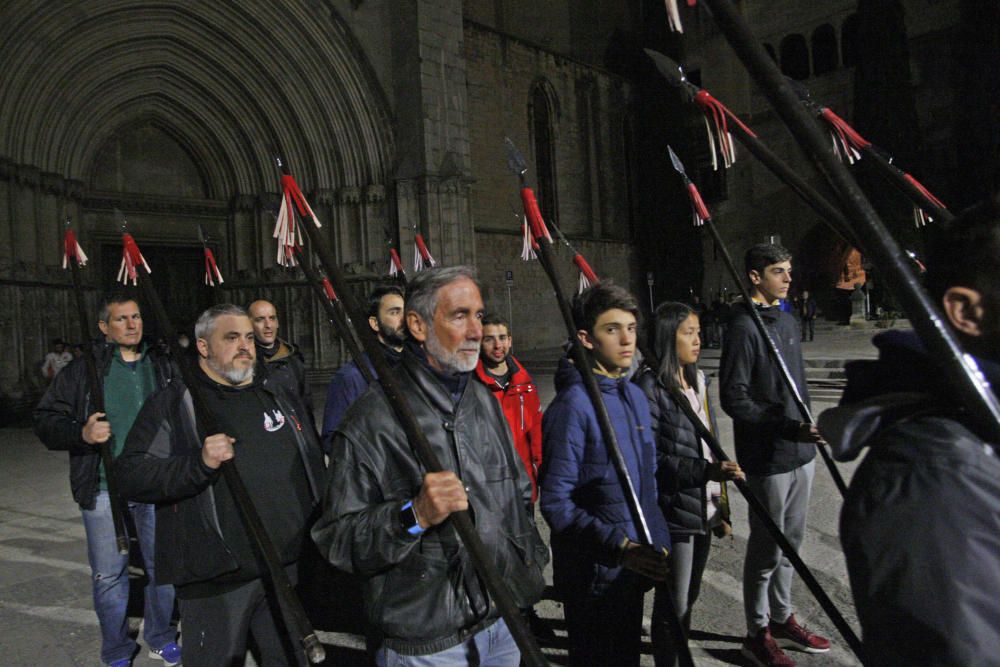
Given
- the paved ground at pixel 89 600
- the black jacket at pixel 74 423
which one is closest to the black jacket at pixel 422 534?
the paved ground at pixel 89 600

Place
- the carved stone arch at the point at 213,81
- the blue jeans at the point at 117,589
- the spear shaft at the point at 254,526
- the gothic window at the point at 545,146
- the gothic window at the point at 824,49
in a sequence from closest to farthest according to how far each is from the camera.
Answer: the spear shaft at the point at 254,526 → the blue jeans at the point at 117,589 → the carved stone arch at the point at 213,81 → the gothic window at the point at 545,146 → the gothic window at the point at 824,49

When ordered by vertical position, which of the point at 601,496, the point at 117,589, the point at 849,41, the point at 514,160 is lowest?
the point at 117,589

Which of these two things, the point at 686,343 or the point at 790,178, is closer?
the point at 790,178

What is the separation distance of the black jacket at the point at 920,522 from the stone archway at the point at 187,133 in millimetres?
11918

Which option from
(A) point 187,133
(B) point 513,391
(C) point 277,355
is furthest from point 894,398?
(A) point 187,133

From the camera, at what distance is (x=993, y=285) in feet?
3.34

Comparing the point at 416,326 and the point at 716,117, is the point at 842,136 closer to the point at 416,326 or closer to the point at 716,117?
the point at 716,117

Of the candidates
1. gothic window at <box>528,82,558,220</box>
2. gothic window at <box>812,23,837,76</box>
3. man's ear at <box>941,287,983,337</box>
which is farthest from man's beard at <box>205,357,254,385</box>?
gothic window at <box>812,23,837,76</box>

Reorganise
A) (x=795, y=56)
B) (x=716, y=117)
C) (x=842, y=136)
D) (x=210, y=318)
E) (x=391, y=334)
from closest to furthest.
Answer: (x=716, y=117) < (x=842, y=136) < (x=210, y=318) < (x=391, y=334) < (x=795, y=56)

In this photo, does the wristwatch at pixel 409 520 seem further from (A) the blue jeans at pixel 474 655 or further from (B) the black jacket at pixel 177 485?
(B) the black jacket at pixel 177 485

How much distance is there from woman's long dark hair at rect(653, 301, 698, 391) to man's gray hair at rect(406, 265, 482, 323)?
132 centimetres

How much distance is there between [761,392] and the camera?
3.27 metres

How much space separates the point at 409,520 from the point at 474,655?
1.55 ft

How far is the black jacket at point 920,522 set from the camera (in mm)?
903
